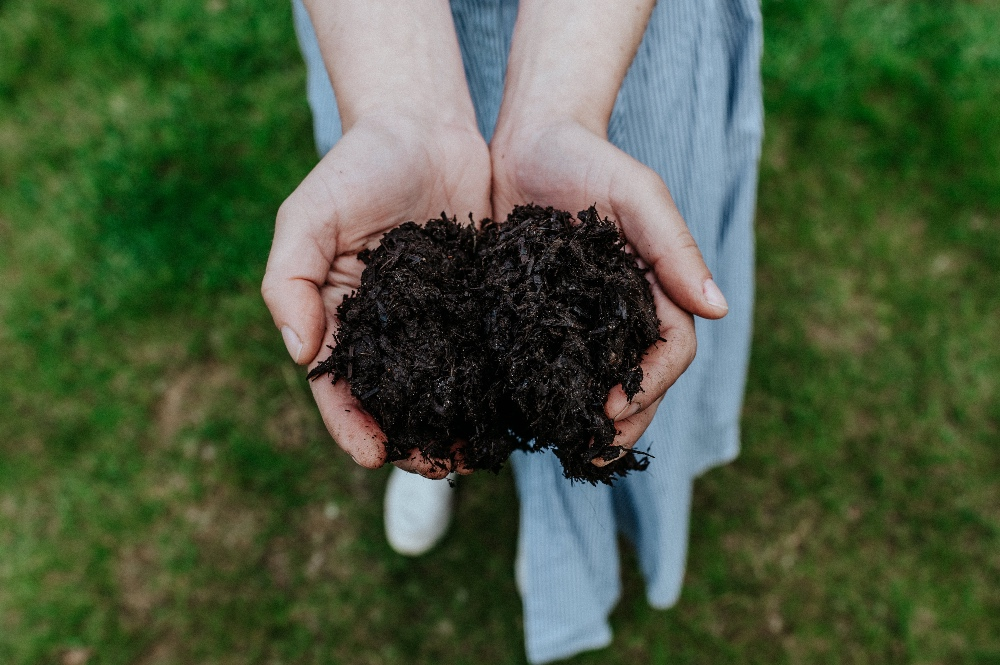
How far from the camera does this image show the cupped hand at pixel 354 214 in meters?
2.19

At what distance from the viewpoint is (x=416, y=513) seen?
3.69 metres

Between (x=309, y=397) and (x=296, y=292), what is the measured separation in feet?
6.93

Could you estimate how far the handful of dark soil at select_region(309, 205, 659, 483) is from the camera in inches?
83.0

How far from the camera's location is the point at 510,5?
281 cm

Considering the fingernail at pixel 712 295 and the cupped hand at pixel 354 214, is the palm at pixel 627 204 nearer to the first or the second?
the fingernail at pixel 712 295

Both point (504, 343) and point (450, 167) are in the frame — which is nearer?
point (504, 343)

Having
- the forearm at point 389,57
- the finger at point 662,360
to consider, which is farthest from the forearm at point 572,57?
the finger at point 662,360

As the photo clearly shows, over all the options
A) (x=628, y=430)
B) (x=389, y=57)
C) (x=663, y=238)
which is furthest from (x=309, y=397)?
(x=663, y=238)

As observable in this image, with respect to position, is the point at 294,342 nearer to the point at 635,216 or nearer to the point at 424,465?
the point at 424,465

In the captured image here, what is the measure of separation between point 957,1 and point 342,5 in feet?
16.1

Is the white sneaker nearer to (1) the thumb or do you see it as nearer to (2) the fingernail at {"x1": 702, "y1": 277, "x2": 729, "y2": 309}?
(1) the thumb

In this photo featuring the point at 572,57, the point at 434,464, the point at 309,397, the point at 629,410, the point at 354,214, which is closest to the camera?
the point at 629,410

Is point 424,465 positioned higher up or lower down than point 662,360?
lower down

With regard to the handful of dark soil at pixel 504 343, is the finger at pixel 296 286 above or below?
above
